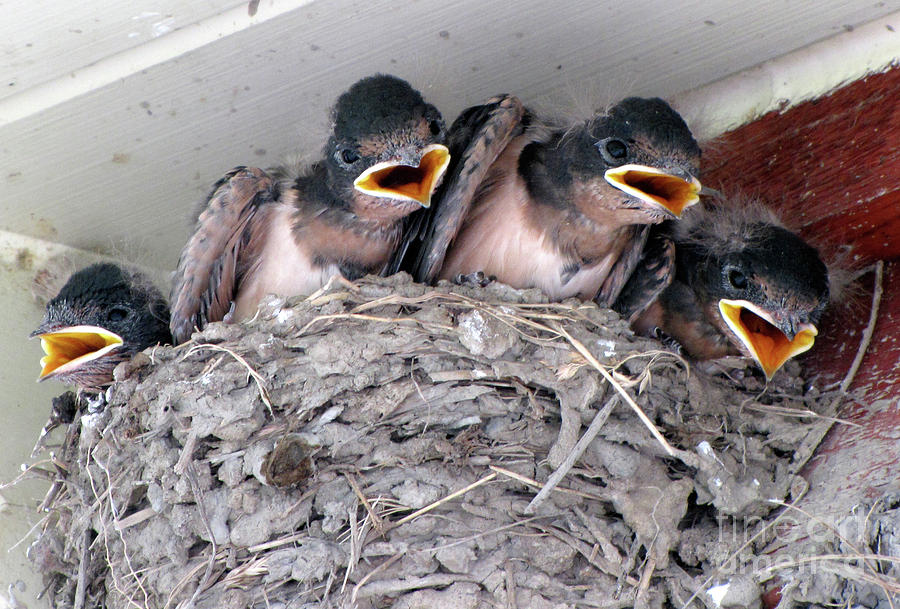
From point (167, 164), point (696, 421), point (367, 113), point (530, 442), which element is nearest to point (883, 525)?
point (696, 421)

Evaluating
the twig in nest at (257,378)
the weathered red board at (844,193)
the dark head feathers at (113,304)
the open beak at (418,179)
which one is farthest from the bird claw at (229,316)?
the weathered red board at (844,193)

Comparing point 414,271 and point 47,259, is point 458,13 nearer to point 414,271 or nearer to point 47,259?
point 414,271

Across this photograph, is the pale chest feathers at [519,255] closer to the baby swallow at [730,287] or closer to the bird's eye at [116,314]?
the baby swallow at [730,287]

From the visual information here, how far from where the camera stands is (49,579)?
2.49 m

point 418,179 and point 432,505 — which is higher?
point 418,179

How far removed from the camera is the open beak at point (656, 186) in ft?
8.05

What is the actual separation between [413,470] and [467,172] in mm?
786

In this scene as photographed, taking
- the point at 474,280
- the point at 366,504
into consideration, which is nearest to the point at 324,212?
the point at 474,280

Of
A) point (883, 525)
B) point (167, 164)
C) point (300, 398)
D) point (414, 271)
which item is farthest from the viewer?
point (167, 164)

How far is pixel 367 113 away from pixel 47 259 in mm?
1225

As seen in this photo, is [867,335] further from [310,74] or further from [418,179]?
[310,74]

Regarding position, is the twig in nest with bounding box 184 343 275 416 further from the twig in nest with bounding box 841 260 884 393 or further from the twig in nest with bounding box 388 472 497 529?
the twig in nest with bounding box 841 260 884 393

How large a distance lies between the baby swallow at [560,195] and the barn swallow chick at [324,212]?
0.14m

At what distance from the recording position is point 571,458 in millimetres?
2238
